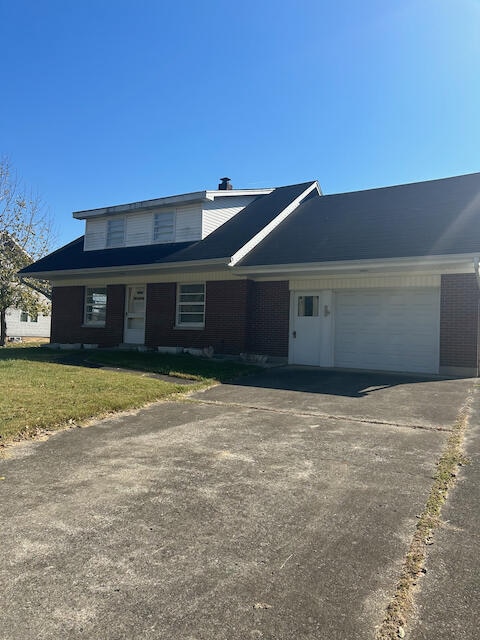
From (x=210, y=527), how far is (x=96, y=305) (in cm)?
1641

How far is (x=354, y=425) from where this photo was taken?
6465 mm

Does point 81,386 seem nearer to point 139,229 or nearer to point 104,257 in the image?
point 104,257

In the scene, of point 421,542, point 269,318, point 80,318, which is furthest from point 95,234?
point 421,542

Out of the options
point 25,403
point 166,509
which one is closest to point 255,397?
point 25,403

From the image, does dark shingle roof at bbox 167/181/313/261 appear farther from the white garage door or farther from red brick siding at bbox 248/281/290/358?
the white garage door

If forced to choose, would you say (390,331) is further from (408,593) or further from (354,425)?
(408,593)

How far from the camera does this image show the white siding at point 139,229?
17.6 metres

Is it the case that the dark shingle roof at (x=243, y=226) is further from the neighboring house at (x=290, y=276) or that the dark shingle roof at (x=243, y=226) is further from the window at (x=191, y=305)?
the window at (x=191, y=305)

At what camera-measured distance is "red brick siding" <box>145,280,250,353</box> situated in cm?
1443

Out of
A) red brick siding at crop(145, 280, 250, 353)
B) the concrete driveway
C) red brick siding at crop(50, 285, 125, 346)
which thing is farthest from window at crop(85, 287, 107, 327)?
the concrete driveway

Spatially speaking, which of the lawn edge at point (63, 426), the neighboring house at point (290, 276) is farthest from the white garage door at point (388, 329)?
the lawn edge at point (63, 426)

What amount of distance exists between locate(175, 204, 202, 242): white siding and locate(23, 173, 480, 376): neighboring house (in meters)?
0.04

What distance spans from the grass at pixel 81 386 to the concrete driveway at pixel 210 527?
0.55 m

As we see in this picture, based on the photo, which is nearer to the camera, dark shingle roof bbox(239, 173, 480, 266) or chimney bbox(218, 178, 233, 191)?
dark shingle roof bbox(239, 173, 480, 266)
